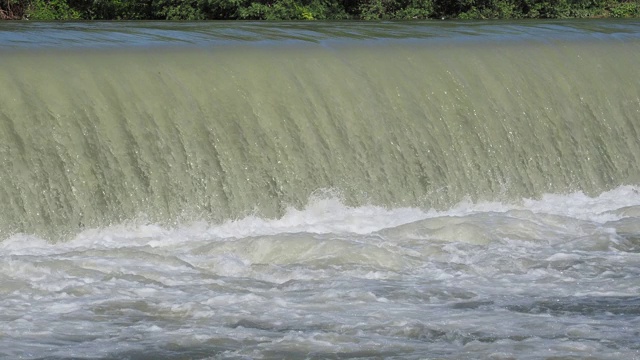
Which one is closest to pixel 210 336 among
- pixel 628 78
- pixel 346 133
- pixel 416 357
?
pixel 416 357

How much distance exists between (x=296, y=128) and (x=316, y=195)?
0.68 metres

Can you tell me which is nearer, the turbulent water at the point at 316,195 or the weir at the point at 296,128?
the turbulent water at the point at 316,195

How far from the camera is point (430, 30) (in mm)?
15797

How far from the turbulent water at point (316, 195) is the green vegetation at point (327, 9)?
870 cm

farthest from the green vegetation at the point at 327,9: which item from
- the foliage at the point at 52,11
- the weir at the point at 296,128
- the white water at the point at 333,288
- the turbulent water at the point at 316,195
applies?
the white water at the point at 333,288

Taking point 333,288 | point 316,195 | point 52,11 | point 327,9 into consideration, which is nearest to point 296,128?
point 316,195

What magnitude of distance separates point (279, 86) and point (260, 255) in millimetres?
2729

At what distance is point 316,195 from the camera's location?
A: 1080 cm

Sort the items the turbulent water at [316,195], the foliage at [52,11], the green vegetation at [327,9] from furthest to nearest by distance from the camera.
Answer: the foliage at [52,11] → the green vegetation at [327,9] → the turbulent water at [316,195]

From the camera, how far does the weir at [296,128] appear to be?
32.5ft

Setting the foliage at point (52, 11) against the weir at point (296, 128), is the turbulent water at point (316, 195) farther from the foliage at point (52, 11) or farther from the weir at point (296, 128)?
the foliage at point (52, 11)

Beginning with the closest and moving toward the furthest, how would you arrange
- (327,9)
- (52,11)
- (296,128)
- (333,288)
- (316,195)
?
(333,288)
(316,195)
(296,128)
(327,9)
(52,11)

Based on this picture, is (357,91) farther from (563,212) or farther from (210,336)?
(210,336)

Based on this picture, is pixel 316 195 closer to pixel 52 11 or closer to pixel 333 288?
pixel 333 288
